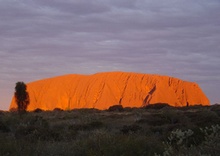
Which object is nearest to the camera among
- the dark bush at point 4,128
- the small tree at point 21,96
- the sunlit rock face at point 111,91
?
the dark bush at point 4,128

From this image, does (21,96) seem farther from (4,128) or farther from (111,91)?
(111,91)

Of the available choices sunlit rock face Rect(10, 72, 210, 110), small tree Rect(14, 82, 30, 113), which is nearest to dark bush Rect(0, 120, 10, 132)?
small tree Rect(14, 82, 30, 113)

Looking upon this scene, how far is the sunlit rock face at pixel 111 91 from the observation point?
119 meters

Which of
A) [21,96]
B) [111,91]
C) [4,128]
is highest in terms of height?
[21,96]

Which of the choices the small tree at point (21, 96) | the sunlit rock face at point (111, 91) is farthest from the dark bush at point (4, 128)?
the sunlit rock face at point (111, 91)

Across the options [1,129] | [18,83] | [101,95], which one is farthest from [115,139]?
[101,95]

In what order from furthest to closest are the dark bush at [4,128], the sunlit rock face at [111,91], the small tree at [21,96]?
the sunlit rock face at [111,91] < the small tree at [21,96] < the dark bush at [4,128]

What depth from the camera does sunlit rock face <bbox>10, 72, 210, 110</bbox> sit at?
118562 mm

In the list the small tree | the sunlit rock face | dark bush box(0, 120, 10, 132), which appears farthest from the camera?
the sunlit rock face

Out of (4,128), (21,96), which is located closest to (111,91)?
(21,96)

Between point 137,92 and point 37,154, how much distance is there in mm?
111301

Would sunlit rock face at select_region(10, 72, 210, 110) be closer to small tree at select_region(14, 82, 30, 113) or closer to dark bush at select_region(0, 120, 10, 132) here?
small tree at select_region(14, 82, 30, 113)

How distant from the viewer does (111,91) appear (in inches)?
4739

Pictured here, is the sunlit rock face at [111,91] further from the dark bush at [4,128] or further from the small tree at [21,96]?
the dark bush at [4,128]
